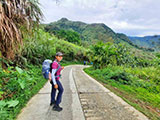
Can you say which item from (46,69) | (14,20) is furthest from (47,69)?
(14,20)

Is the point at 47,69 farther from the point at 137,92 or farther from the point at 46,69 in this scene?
the point at 137,92

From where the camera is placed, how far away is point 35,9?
3.82 m

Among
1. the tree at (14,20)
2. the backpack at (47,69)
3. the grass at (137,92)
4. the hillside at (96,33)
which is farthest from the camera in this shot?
the hillside at (96,33)

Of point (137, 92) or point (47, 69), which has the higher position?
point (47, 69)

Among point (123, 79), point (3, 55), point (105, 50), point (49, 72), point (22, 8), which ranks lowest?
point (123, 79)

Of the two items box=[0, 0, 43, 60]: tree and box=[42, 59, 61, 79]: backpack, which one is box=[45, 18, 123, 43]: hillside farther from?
box=[42, 59, 61, 79]: backpack

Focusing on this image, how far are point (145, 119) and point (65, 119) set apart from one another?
213 centimetres

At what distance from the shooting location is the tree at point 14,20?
2811 mm

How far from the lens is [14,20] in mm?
3275

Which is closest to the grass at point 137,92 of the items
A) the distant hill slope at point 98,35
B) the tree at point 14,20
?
the tree at point 14,20

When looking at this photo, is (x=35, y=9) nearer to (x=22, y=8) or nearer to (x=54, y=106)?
(x=22, y=8)

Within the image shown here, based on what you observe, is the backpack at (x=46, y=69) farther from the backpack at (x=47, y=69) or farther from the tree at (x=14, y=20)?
the tree at (x=14, y=20)

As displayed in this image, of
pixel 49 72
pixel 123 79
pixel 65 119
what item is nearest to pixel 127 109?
pixel 65 119

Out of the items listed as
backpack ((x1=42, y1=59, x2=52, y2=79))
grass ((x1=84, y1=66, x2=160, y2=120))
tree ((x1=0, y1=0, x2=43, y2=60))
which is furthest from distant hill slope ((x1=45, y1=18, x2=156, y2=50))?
backpack ((x1=42, y1=59, x2=52, y2=79))
